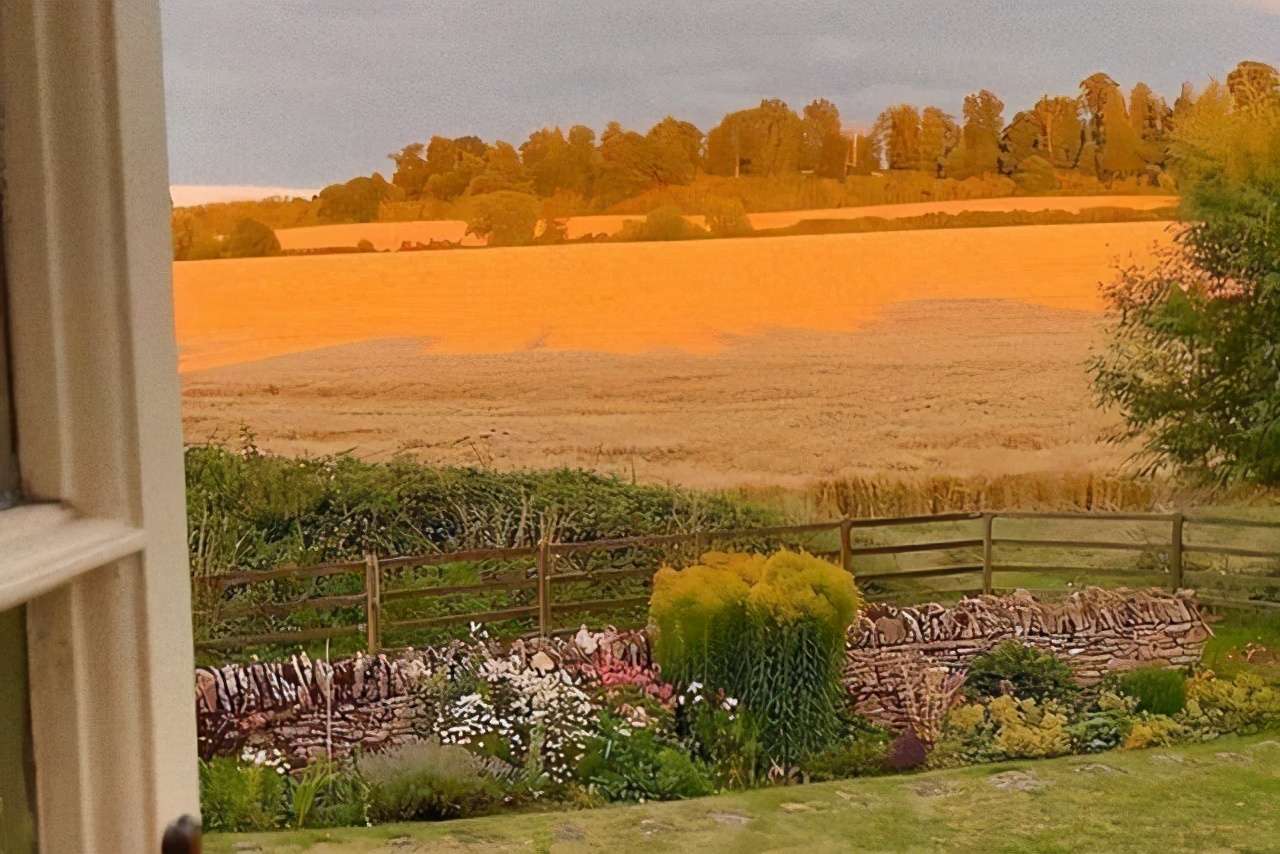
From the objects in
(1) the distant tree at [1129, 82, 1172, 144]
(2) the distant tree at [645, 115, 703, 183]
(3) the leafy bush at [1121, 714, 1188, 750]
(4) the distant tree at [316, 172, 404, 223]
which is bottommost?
(3) the leafy bush at [1121, 714, 1188, 750]

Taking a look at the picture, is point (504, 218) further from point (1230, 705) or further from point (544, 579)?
point (1230, 705)

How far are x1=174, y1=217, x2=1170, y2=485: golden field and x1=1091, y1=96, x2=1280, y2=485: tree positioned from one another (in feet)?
0.29

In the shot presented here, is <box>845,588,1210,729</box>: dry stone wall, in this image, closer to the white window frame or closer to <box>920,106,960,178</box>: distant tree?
<box>920,106,960,178</box>: distant tree

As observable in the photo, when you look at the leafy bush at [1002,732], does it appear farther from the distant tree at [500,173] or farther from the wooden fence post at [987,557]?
the distant tree at [500,173]

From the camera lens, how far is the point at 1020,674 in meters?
3.46

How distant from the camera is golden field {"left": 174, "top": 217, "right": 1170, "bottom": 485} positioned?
10.2ft

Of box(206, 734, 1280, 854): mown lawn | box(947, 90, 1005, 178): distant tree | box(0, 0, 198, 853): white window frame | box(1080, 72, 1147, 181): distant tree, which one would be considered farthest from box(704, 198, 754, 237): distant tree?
box(0, 0, 198, 853): white window frame

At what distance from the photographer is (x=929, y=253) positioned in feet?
11.1

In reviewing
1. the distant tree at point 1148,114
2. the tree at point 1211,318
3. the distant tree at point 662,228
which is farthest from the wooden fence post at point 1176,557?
the distant tree at point 662,228

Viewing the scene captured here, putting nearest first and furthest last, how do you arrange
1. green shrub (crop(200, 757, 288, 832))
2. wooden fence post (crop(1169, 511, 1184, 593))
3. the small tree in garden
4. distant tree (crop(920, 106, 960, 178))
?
green shrub (crop(200, 757, 288, 832)) < the small tree in garden < distant tree (crop(920, 106, 960, 178)) < wooden fence post (crop(1169, 511, 1184, 593))

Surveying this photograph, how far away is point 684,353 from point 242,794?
4.78 feet

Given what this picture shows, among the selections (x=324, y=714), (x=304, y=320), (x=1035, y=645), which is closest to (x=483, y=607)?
(x=324, y=714)

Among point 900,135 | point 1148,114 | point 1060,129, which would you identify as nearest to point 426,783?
point 900,135

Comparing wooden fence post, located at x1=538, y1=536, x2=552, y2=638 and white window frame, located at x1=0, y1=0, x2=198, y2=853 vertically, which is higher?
white window frame, located at x1=0, y1=0, x2=198, y2=853
